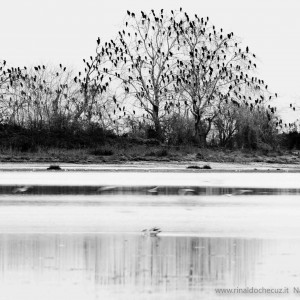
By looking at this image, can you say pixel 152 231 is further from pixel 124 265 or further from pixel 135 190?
pixel 135 190

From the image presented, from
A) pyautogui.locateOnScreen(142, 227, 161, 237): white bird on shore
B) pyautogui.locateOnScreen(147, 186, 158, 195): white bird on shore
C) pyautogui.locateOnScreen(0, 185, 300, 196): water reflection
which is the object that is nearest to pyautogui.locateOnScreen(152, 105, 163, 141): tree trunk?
pyautogui.locateOnScreen(0, 185, 300, 196): water reflection

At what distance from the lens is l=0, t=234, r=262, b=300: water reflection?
7547mm

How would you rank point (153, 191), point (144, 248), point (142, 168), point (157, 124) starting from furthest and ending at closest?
point (157, 124) → point (142, 168) → point (153, 191) → point (144, 248)

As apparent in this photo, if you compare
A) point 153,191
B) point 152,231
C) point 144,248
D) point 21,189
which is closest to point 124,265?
point 144,248

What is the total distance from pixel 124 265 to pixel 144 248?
127 cm

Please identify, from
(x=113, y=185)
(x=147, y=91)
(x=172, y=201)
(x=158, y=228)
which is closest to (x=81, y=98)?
(x=147, y=91)

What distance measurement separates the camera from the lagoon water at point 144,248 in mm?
7688

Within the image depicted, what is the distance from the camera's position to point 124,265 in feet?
29.0

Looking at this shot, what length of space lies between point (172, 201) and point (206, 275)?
8.99 metres

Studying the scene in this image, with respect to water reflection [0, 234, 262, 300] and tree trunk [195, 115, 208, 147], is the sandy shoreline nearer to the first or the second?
tree trunk [195, 115, 208, 147]

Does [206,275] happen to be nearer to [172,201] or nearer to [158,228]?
[158,228]

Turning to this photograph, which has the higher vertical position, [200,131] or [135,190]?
[200,131]

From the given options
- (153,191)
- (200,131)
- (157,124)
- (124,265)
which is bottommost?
(124,265)

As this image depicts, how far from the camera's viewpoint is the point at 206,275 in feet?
27.0
